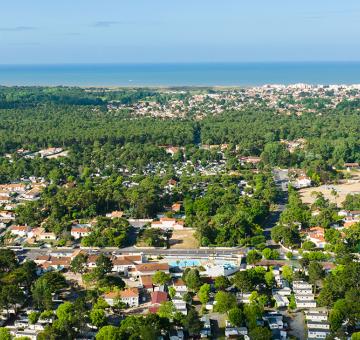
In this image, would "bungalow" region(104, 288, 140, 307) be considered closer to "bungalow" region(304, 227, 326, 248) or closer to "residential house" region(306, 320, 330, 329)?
"residential house" region(306, 320, 330, 329)

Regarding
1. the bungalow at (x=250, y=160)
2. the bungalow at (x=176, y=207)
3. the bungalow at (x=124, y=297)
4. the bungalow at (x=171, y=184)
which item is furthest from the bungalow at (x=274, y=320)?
the bungalow at (x=250, y=160)

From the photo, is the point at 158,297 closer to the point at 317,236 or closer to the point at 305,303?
the point at 305,303

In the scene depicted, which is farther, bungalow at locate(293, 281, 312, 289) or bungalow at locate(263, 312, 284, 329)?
bungalow at locate(293, 281, 312, 289)

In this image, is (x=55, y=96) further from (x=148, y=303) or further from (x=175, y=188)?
(x=148, y=303)

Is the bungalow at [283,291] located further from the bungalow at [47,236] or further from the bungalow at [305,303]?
the bungalow at [47,236]

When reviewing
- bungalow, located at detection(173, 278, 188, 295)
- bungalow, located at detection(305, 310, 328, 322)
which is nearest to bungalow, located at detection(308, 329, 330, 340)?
bungalow, located at detection(305, 310, 328, 322)

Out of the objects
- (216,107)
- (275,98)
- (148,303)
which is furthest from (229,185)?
(275,98)
